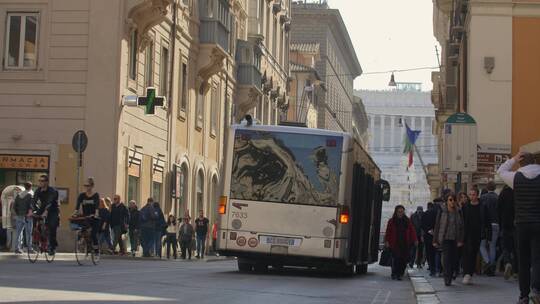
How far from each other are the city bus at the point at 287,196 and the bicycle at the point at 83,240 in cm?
288

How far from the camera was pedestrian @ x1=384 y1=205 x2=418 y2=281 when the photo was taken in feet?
83.9

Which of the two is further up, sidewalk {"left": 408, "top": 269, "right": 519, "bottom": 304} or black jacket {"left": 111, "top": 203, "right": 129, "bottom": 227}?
black jacket {"left": 111, "top": 203, "right": 129, "bottom": 227}

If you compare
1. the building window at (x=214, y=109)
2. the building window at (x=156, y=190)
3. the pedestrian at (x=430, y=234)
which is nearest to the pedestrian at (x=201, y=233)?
the building window at (x=156, y=190)

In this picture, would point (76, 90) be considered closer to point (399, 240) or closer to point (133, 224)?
point (133, 224)

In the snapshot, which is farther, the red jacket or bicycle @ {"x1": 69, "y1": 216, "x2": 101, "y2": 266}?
the red jacket

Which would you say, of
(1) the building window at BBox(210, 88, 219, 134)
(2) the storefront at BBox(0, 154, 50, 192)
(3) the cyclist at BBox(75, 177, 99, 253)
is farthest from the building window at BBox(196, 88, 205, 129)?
(3) the cyclist at BBox(75, 177, 99, 253)

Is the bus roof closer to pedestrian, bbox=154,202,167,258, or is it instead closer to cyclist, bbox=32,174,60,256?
cyclist, bbox=32,174,60,256

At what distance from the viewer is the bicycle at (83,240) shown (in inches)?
950

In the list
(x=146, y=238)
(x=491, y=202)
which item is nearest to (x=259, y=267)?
(x=491, y=202)

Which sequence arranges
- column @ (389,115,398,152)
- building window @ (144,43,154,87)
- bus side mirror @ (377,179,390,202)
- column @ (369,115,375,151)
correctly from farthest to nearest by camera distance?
column @ (389,115,398,152), column @ (369,115,375,151), building window @ (144,43,154,87), bus side mirror @ (377,179,390,202)

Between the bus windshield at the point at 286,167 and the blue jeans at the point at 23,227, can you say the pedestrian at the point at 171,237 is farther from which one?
the bus windshield at the point at 286,167

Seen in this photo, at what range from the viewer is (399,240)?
25.6 meters

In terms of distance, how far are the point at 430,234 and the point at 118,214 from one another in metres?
9.80

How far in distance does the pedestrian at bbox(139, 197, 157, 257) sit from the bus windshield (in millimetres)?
11717
